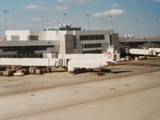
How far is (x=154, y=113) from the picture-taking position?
21656mm

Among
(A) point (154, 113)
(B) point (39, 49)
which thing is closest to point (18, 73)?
(B) point (39, 49)

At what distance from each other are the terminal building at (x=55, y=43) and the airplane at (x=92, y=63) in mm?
11509

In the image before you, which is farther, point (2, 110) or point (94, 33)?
point (94, 33)

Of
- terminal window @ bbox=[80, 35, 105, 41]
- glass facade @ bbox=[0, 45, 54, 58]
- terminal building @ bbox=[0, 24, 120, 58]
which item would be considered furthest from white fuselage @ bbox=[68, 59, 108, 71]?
terminal window @ bbox=[80, 35, 105, 41]

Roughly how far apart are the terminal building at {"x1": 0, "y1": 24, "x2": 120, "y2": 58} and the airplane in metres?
11.5

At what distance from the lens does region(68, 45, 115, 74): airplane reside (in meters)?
51.6

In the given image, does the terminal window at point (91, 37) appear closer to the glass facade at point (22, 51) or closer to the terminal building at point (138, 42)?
the glass facade at point (22, 51)

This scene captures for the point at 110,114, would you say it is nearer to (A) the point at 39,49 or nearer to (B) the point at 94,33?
(A) the point at 39,49

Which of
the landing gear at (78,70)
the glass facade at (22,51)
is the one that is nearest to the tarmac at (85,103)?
the landing gear at (78,70)

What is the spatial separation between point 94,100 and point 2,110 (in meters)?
12.3

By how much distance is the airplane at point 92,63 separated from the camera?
5163 cm

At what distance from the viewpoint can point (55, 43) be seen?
7931 centimetres

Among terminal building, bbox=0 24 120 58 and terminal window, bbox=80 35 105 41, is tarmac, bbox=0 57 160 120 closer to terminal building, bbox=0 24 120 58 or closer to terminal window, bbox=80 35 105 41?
terminal building, bbox=0 24 120 58

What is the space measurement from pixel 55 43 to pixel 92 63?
30622 millimetres
